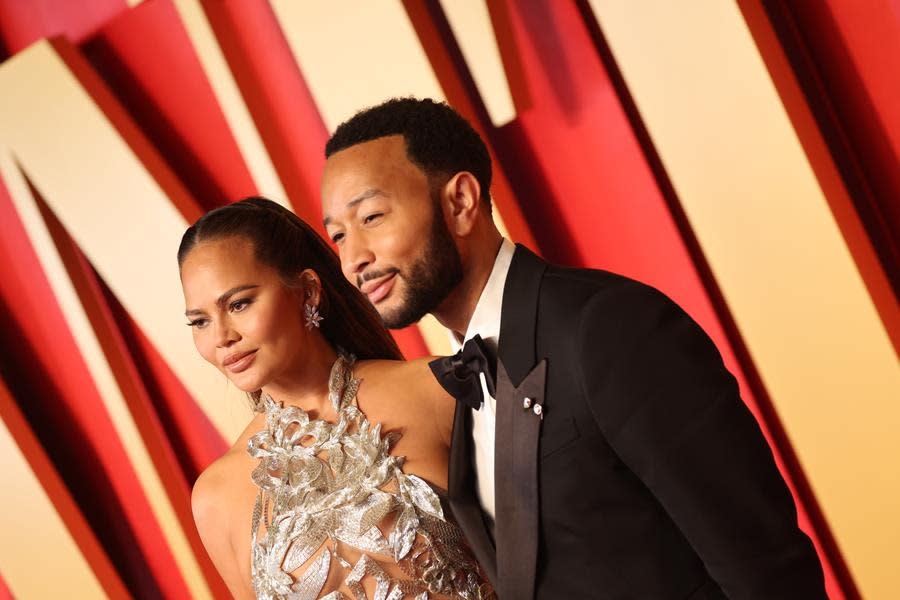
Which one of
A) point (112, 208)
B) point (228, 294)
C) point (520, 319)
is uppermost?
point (112, 208)

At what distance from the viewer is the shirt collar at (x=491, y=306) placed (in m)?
1.24

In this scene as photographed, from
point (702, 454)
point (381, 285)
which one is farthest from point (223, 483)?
point (702, 454)

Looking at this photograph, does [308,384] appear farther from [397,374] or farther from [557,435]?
[557,435]

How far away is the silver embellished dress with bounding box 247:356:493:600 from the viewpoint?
1.63m

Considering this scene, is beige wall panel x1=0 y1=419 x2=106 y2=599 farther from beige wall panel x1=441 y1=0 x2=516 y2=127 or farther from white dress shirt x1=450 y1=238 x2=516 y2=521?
white dress shirt x1=450 y1=238 x2=516 y2=521

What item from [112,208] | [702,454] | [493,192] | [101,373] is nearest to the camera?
[702,454]

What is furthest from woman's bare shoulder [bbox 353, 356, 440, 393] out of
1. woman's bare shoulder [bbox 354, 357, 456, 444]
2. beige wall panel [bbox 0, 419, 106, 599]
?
beige wall panel [bbox 0, 419, 106, 599]

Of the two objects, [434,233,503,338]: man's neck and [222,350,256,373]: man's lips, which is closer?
[434,233,503,338]: man's neck

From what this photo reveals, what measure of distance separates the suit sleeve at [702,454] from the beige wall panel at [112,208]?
1775 millimetres

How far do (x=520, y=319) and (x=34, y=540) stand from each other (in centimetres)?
220

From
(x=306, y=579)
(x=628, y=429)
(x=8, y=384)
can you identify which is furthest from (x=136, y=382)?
(x=628, y=429)

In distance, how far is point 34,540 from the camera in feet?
9.21

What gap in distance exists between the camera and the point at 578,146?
7.62ft

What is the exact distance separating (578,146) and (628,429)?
53.6 inches
